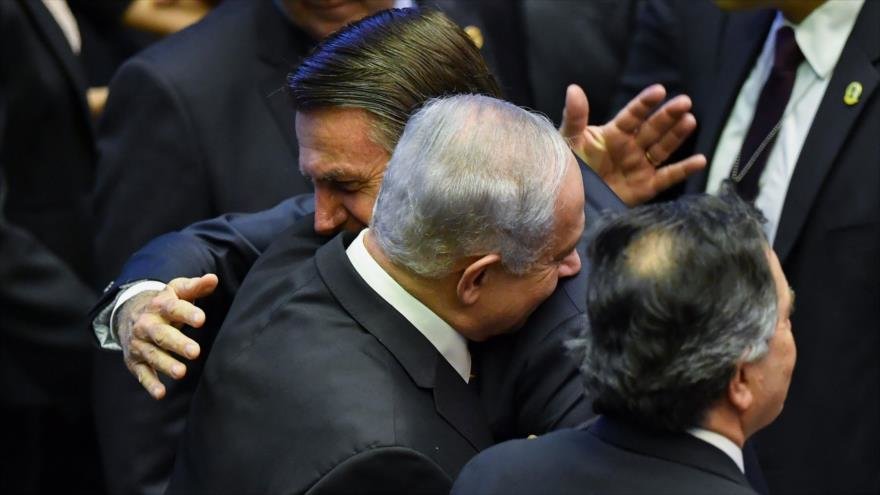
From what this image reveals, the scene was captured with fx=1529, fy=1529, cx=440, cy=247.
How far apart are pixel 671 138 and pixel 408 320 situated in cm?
100

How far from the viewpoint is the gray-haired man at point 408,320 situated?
2295mm

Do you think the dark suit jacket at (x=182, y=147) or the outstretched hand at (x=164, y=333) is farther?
the dark suit jacket at (x=182, y=147)

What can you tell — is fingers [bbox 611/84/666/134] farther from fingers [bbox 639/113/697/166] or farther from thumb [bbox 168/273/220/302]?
thumb [bbox 168/273/220/302]

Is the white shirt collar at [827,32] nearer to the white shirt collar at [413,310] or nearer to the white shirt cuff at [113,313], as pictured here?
the white shirt collar at [413,310]

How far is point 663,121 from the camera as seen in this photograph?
10.3 ft

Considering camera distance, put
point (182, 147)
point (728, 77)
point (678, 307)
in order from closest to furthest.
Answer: point (678, 307), point (182, 147), point (728, 77)

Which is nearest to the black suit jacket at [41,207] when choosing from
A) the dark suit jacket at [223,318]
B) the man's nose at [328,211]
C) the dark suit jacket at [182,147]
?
the dark suit jacket at [182,147]

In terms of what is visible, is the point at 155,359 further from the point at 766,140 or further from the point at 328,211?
the point at 766,140

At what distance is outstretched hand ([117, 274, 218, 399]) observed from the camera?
7.82 feet

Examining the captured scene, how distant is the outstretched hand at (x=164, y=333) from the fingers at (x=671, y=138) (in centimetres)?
112

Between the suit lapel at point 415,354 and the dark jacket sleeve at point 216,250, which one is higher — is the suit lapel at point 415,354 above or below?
above

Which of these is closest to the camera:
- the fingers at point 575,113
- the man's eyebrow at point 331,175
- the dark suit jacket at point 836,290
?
the man's eyebrow at point 331,175

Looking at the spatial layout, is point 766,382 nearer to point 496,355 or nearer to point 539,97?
point 496,355

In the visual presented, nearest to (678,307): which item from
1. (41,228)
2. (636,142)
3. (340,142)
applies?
(340,142)
